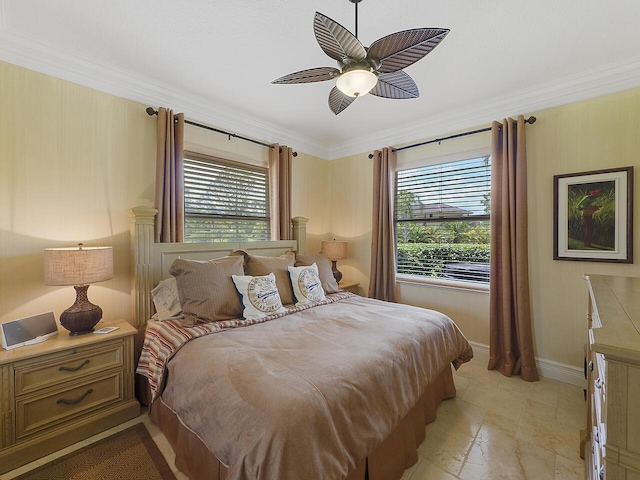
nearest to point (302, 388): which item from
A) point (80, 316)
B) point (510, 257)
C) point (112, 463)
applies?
point (112, 463)

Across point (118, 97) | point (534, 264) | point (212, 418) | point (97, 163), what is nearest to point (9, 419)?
point (212, 418)

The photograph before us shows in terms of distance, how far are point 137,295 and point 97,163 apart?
1.12 m

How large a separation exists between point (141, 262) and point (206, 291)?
687 mm

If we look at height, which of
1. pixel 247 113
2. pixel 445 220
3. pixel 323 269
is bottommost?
pixel 323 269

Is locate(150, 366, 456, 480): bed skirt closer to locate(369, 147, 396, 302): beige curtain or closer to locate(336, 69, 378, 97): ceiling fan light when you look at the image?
locate(369, 147, 396, 302): beige curtain

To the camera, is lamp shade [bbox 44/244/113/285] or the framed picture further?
the framed picture

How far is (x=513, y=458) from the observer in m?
1.70

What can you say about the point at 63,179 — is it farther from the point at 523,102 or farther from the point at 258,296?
the point at 523,102

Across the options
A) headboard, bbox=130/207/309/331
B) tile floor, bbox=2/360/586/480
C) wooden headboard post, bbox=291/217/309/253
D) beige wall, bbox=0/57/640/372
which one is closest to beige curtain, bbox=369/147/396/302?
beige wall, bbox=0/57/640/372

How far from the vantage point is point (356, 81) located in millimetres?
1552

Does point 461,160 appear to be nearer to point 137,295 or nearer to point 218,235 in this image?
point 218,235

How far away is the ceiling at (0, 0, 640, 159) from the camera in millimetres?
1725

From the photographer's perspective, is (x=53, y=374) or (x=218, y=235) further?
(x=218, y=235)

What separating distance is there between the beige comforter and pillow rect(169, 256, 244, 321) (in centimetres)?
25
